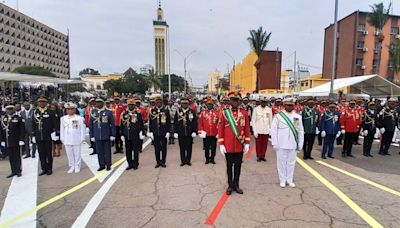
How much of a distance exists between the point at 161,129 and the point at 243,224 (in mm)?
4029

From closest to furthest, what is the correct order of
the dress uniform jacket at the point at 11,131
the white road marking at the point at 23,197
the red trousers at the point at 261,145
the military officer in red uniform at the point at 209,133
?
1. the white road marking at the point at 23,197
2. the dress uniform jacket at the point at 11,131
3. the military officer in red uniform at the point at 209,133
4. the red trousers at the point at 261,145

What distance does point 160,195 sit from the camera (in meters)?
5.62

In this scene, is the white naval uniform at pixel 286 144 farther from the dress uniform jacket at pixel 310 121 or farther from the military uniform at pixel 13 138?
the military uniform at pixel 13 138

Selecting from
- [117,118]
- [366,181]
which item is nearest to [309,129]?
[366,181]

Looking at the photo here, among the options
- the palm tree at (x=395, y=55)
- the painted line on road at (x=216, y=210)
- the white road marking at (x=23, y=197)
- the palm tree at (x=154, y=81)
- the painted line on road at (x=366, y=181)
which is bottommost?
the white road marking at (x=23, y=197)

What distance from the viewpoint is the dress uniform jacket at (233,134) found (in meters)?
5.50

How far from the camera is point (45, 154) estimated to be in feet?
23.9

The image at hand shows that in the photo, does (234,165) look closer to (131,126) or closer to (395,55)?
(131,126)

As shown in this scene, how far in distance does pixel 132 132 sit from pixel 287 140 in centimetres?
395

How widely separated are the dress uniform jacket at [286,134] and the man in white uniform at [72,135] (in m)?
4.97

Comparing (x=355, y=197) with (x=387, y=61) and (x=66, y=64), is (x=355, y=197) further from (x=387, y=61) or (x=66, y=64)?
(x=66, y=64)

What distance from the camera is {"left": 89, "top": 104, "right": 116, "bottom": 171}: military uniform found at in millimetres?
7312

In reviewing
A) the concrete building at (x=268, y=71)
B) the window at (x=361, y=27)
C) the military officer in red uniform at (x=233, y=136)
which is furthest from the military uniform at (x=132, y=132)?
the concrete building at (x=268, y=71)

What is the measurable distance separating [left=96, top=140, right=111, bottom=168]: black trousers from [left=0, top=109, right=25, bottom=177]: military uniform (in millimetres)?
1817
